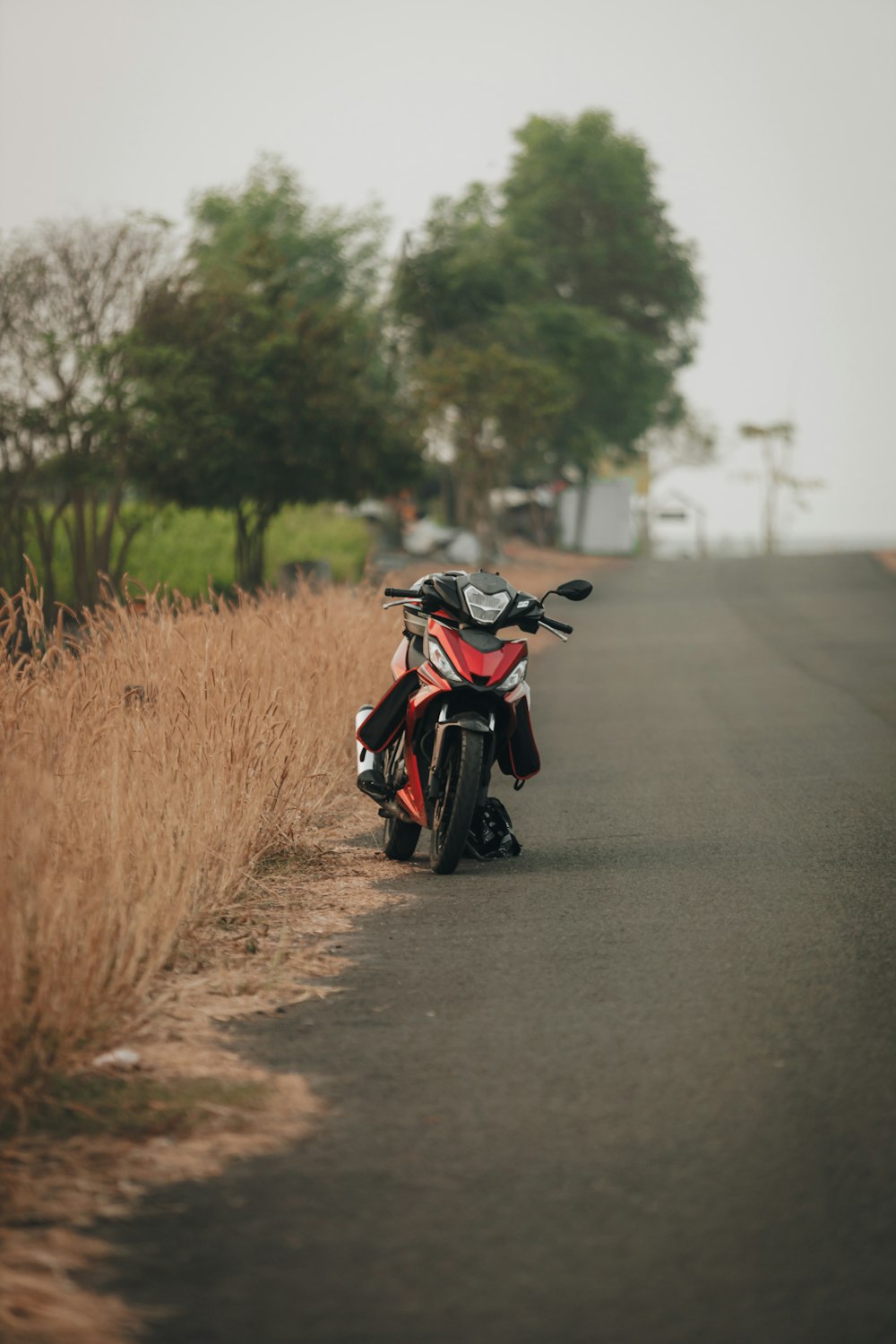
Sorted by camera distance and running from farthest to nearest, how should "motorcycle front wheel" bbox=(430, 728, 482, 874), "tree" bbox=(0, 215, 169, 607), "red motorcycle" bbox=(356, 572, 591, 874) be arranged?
"tree" bbox=(0, 215, 169, 607) → "red motorcycle" bbox=(356, 572, 591, 874) → "motorcycle front wheel" bbox=(430, 728, 482, 874)

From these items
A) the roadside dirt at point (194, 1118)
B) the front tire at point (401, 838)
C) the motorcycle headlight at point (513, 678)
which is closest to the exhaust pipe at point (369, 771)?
the front tire at point (401, 838)

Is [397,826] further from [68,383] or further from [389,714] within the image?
[68,383]

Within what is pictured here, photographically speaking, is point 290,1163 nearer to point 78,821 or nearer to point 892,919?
point 78,821

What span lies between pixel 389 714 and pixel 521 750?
0.71m

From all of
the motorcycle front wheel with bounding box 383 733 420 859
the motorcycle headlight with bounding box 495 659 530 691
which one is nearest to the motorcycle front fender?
the motorcycle headlight with bounding box 495 659 530 691

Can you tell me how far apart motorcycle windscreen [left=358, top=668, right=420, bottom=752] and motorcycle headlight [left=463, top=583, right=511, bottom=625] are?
20.2 inches

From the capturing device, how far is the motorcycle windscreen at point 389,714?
8.27 m

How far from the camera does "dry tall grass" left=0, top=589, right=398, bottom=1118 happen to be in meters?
4.85

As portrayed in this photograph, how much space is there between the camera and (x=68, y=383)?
81.8 feet

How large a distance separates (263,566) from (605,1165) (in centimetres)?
2875

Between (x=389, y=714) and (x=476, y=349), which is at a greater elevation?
(x=476, y=349)

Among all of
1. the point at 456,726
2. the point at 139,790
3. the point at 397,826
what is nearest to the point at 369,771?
the point at 397,826

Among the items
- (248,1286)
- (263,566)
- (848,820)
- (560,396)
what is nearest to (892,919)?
(848,820)

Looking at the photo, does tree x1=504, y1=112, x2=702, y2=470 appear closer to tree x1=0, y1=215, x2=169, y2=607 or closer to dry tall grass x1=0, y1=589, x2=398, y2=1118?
tree x1=0, y1=215, x2=169, y2=607
